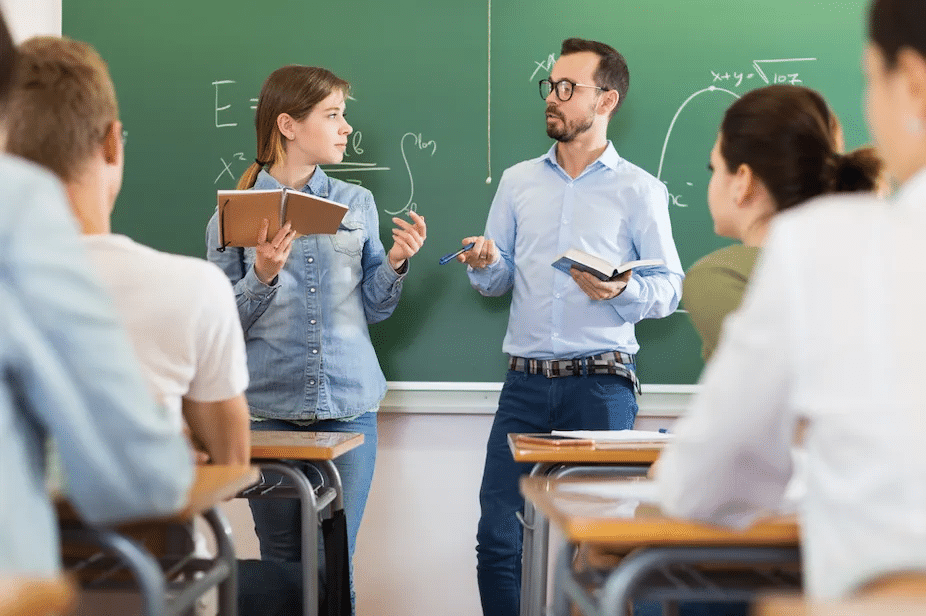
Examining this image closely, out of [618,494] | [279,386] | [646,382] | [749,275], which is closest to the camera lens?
[618,494]

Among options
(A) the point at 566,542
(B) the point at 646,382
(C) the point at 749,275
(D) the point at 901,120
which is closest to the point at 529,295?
(B) the point at 646,382

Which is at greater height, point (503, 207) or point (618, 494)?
point (503, 207)

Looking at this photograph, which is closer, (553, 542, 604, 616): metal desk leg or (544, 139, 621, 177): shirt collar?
(553, 542, 604, 616): metal desk leg

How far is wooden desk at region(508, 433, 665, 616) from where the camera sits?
2.19 metres

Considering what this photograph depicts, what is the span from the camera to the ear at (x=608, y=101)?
134 inches

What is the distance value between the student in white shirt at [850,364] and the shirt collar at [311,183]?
7.57 feet

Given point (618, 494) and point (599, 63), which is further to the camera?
point (599, 63)

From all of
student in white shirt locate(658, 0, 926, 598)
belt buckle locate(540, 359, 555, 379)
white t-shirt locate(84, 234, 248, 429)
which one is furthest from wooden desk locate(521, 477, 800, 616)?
belt buckle locate(540, 359, 555, 379)

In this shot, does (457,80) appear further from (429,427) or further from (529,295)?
(429,427)

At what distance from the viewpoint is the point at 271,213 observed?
9.53 ft

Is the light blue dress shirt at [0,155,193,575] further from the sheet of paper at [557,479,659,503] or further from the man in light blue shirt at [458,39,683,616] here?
the man in light blue shirt at [458,39,683,616]

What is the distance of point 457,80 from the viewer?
11.6 feet

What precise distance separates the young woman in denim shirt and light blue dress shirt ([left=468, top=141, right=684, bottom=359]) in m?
0.38

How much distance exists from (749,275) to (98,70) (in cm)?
123
